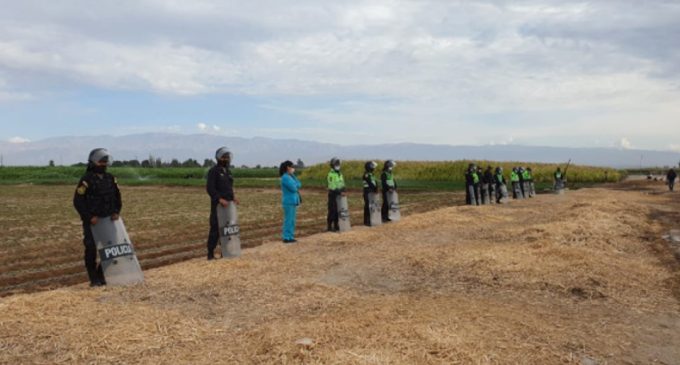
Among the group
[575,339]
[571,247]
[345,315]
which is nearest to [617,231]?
[571,247]

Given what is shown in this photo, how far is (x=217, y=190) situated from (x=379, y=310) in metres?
5.52

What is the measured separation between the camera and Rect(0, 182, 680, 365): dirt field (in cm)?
567

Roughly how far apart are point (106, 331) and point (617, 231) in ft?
43.9

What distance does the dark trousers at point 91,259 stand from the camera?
347 inches

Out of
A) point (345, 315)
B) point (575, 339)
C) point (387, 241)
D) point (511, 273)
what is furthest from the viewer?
point (387, 241)

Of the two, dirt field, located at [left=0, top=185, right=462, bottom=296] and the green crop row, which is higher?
the green crop row

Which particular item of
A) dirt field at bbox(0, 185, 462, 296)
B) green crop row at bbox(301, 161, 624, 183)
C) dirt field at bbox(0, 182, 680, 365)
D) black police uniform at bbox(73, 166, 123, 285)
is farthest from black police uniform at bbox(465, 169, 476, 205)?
green crop row at bbox(301, 161, 624, 183)

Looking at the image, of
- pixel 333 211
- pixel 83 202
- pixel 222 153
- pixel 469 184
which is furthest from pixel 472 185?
pixel 83 202

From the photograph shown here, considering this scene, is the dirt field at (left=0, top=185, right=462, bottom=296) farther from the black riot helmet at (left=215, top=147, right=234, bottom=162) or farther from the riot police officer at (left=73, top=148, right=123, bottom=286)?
the black riot helmet at (left=215, top=147, right=234, bottom=162)

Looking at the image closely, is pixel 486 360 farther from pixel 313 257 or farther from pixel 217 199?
pixel 217 199

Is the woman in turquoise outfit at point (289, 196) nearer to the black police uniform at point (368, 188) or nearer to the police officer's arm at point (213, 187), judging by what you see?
the police officer's arm at point (213, 187)

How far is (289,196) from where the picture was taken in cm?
1355

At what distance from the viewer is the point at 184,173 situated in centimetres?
7781

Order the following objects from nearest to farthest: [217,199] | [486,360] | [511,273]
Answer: [486,360]
[511,273]
[217,199]
